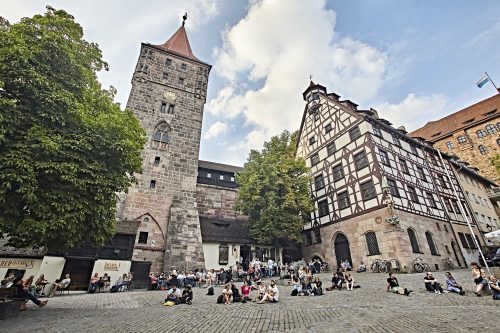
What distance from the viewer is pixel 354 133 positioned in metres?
21.9

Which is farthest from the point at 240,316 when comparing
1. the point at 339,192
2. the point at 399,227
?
the point at 339,192

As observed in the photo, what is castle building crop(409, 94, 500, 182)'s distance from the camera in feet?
126

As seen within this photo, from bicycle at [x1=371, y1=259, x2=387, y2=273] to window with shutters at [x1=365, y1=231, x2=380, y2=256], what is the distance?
2.72ft

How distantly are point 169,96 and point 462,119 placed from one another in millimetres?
47402

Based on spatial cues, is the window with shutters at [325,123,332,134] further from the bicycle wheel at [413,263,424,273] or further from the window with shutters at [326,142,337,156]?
the bicycle wheel at [413,263,424,273]

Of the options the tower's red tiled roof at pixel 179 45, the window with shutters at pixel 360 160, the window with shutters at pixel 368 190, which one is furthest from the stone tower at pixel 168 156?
the window with shutters at pixel 360 160

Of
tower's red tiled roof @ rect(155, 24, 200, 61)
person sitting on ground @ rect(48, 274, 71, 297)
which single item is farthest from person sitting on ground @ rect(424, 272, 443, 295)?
tower's red tiled roof @ rect(155, 24, 200, 61)

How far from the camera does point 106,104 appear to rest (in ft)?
33.8

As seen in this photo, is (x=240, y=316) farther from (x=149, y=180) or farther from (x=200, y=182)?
(x=200, y=182)

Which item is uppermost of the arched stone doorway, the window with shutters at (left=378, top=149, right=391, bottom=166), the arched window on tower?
the arched window on tower

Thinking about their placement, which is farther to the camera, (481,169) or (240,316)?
(481,169)

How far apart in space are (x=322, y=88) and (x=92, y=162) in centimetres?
2406

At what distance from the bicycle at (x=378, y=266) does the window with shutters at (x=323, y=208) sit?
20.4ft

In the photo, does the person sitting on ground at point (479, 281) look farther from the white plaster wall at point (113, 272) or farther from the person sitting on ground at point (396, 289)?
the white plaster wall at point (113, 272)
